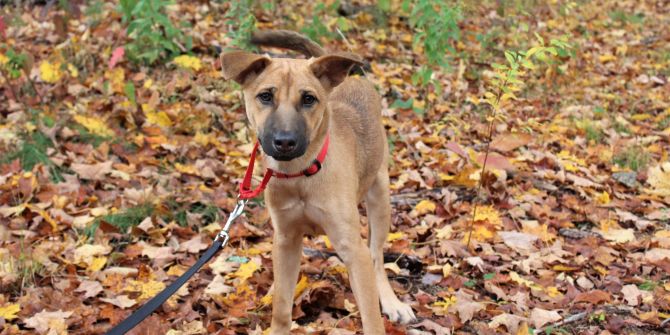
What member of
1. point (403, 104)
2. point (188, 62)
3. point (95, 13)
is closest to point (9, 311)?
point (188, 62)

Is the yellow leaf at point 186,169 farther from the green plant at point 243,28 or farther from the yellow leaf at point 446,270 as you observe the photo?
the yellow leaf at point 446,270

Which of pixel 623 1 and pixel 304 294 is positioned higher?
pixel 623 1

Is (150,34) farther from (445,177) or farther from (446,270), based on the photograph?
(446,270)

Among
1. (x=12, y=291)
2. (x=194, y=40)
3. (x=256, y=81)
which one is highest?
(x=256, y=81)

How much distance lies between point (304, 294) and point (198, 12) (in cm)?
639

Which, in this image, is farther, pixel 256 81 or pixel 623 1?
pixel 623 1

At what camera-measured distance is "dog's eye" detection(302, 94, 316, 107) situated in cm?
338

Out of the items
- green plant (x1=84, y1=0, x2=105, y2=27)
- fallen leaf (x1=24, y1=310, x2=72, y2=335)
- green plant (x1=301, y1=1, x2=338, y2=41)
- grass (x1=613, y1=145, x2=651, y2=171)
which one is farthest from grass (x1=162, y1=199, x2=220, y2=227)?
green plant (x1=84, y1=0, x2=105, y2=27)

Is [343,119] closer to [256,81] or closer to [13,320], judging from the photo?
[256,81]

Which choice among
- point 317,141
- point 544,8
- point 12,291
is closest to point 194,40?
point 12,291

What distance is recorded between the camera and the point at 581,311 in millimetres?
4148

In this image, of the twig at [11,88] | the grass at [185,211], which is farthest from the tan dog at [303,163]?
the twig at [11,88]

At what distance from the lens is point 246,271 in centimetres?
456

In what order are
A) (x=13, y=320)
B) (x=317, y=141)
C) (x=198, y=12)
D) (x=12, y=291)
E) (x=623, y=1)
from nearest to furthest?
(x=317, y=141), (x=13, y=320), (x=12, y=291), (x=198, y=12), (x=623, y=1)
